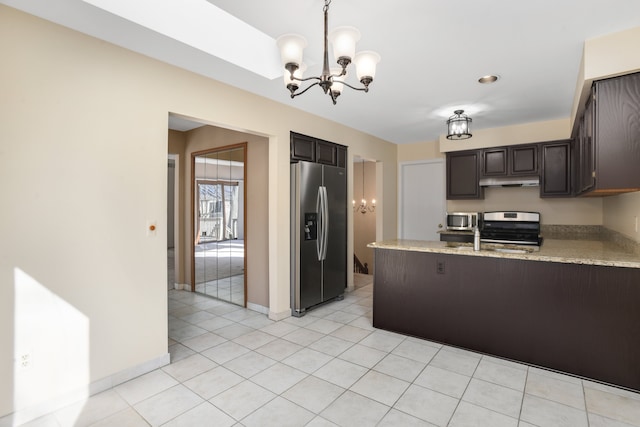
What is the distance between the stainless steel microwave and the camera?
5.13m

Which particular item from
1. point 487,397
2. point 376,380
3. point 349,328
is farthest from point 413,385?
point 349,328

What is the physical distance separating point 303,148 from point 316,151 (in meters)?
0.26

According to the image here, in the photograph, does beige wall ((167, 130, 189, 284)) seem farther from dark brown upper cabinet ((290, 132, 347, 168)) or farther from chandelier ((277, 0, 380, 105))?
chandelier ((277, 0, 380, 105))

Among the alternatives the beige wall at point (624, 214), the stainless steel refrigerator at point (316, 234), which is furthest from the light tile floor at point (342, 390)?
the beige wall at point (624, 214)

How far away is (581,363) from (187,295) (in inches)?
187

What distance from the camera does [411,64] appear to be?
284cm

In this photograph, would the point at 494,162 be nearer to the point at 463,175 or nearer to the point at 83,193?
the point at 463,175

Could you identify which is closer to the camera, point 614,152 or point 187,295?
point 614,152

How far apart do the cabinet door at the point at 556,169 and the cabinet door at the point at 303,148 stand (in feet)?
11.0

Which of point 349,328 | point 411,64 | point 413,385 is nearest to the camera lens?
point 413,385

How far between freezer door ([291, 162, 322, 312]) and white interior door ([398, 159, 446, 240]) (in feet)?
8.81

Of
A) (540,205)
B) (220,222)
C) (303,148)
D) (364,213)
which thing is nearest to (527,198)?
(540,205)

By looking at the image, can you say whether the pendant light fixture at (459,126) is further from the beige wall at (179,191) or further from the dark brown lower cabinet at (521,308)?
the beige wall at (179,191)

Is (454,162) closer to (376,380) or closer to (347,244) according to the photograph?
(347,244)
